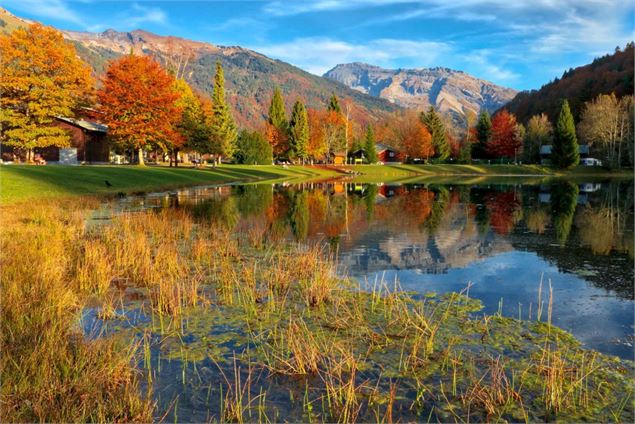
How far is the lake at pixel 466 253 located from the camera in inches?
331

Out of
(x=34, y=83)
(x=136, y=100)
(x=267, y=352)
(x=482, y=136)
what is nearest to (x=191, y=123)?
(x=136, y=100)

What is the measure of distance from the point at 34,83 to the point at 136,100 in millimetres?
10634

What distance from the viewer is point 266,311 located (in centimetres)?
912

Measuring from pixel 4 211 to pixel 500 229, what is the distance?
21715 millimetres

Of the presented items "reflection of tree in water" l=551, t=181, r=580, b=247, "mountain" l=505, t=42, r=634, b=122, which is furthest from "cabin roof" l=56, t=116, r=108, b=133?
"mountain" l=505, t=42, r=634, b=122

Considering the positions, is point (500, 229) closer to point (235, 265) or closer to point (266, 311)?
point (235, 265)

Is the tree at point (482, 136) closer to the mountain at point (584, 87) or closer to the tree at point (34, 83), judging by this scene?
the mountain at point (584, 87)

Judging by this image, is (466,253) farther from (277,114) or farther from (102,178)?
(277,114)

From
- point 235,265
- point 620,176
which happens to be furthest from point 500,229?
point 620,176

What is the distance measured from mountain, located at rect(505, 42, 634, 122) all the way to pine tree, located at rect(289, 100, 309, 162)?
7772 centimetres

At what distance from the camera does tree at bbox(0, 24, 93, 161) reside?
Answer: 44125 mm

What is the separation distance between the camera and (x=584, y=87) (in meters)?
145

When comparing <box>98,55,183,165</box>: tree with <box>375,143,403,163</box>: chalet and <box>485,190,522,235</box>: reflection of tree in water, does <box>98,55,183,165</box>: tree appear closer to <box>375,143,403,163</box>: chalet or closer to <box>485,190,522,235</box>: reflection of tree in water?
<box>485,190,522,235</box>: reflection of tree in water

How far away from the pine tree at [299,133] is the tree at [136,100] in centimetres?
4716
